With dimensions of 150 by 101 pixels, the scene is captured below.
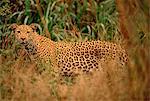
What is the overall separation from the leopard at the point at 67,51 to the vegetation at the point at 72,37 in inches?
5.9

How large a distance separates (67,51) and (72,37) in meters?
0.91

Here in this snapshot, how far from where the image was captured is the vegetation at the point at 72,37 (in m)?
4.61

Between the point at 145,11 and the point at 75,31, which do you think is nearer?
the point at 145,11

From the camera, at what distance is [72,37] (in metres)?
8.10

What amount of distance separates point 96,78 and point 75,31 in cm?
303

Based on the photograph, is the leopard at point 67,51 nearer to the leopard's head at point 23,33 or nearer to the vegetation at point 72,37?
the leopard's head at point 23,33

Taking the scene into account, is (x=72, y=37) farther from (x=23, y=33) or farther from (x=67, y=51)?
(x=23, y=33)

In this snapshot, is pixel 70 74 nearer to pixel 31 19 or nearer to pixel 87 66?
pixel 87 66

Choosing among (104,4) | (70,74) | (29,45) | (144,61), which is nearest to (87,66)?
(70,74)

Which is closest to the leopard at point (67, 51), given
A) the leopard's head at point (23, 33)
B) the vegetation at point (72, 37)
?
the leopard's head at point (23, 33)

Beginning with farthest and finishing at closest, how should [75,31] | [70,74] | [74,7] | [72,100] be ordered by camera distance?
[74,7]
[75,31]
[70,74]
[72,100]

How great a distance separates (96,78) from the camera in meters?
5.15

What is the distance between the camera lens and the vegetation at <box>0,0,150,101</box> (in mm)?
4605

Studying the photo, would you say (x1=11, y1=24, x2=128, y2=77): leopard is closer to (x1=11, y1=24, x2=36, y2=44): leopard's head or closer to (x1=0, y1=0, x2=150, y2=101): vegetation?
(x1=11, y1=24, x2=36, y2=44): leopard's head
